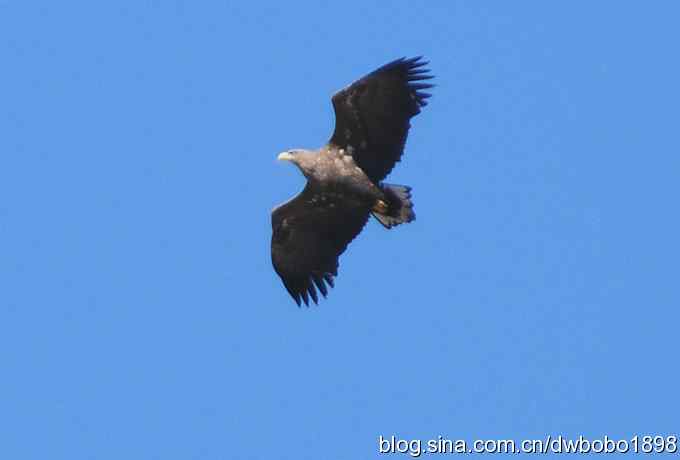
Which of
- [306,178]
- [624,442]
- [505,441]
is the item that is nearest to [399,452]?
[505,441]

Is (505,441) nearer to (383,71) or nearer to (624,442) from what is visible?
(624,442)

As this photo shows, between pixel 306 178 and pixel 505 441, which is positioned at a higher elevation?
pixel 306 178

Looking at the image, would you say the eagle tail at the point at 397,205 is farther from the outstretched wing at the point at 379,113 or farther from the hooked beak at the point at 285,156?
the hooked beak at the point at 285,156

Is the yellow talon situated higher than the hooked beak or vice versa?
the hooked beak

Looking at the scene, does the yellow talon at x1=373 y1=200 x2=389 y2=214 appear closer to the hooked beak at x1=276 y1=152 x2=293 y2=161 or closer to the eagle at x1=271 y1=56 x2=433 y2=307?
the eagle at x1=271 y1=56 x2=433 y2=307

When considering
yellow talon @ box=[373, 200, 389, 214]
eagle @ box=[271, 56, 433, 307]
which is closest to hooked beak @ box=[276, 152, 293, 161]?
eagle @ box=[271, 56, 433, 307]

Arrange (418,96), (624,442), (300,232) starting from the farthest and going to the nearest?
1. (300,232)
2. (418,96)
3. (624,442)

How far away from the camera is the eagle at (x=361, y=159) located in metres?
17.8

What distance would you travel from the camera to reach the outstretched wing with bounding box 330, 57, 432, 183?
1783 centimetres

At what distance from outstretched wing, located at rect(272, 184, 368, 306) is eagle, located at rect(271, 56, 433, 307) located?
1cm

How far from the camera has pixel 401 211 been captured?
18188 millimetres

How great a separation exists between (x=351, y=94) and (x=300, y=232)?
2411 mm

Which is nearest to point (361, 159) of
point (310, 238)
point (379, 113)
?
point (379, 113)

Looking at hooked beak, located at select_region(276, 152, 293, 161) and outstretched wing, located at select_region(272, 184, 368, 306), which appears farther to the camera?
outstretched wing, located at select_region(272, 184, 368, 306)
